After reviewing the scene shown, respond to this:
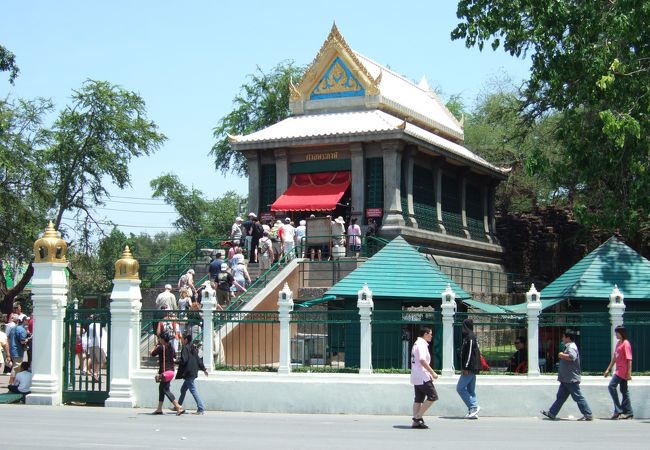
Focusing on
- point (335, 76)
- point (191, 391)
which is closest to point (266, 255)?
point (335, 76)

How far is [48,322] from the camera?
20422mm

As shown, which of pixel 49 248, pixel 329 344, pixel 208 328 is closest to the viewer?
pixel 208 328

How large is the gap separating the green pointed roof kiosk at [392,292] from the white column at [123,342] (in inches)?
154

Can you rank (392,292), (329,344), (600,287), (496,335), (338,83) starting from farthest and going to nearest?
(338,83) < (496,335) < (600,287) < (392,292) < (329,344)

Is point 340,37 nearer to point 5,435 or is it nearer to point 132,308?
point 132,308

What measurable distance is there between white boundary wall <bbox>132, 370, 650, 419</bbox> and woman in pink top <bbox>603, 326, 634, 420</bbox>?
1.39 feet

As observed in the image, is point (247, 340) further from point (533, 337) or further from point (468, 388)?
point (533, 337)

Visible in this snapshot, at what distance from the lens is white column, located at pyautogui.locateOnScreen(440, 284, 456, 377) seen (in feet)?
62.2

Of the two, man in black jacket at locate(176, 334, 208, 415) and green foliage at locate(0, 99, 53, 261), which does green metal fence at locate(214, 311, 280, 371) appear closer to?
man in black jacket at locate(176, 334, 208, 415)

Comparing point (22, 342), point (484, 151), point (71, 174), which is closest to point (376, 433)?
point (22, 342)

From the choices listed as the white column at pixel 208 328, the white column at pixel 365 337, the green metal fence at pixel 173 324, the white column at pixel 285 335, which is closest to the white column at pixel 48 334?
the green metal fence at pixel 173 324

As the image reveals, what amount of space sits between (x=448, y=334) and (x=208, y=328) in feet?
15.1

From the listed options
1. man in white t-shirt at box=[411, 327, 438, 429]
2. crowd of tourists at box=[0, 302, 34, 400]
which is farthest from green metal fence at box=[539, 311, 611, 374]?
crowd of tourists at box=[0, 302, 34, 400]

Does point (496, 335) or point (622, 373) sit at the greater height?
point (496, 335)
